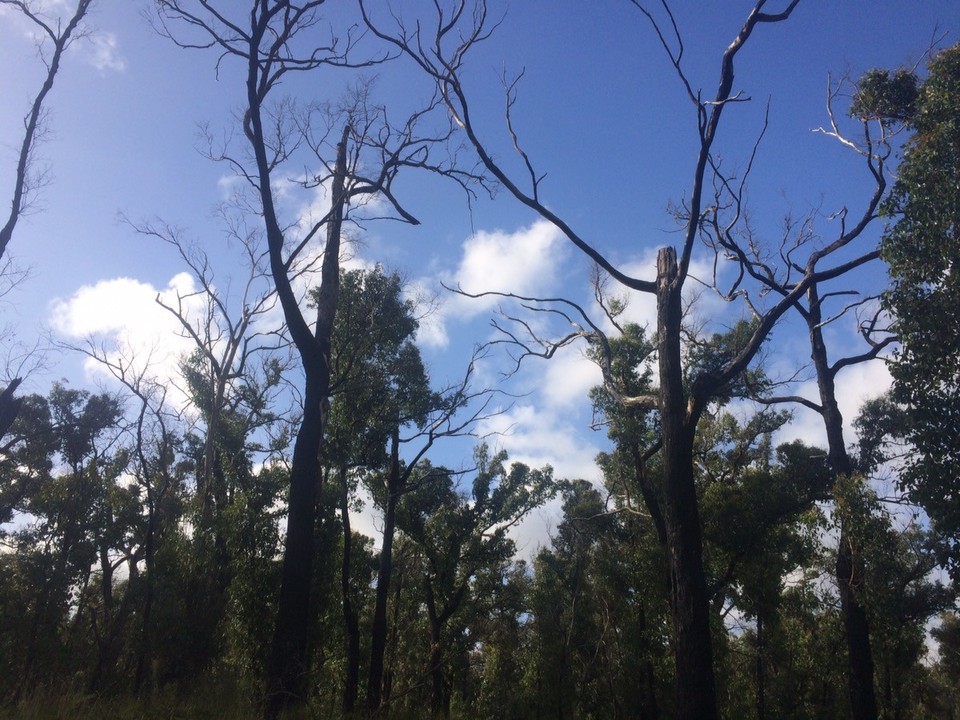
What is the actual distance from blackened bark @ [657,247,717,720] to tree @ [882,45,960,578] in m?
3.00

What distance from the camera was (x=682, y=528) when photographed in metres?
8.17

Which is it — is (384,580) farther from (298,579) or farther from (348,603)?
(298,579)

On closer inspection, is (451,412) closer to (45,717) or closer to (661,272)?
(661,272)

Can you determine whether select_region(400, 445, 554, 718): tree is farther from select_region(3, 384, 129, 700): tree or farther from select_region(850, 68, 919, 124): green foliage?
select_region(850, 68, 919, 124): green foliage

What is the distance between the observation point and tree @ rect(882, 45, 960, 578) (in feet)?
28.5

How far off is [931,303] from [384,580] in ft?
54.3

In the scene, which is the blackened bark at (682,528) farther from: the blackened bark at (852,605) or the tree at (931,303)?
Result: the blackened bark at (852,605)

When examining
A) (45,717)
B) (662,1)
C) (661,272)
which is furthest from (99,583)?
(662,1)

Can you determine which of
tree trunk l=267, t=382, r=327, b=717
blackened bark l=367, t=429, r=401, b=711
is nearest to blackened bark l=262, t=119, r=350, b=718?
tree trunk l=267, t=382, r=327, b=717

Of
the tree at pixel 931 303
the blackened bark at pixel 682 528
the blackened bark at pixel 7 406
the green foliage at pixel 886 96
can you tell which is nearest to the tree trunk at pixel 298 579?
the blackened bark at pixel 682 528

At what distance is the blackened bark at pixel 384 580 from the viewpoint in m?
19.2

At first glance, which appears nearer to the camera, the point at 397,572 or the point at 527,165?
the point at 527,165

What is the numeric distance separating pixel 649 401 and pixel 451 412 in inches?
379

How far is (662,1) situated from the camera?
8359 millimetres
